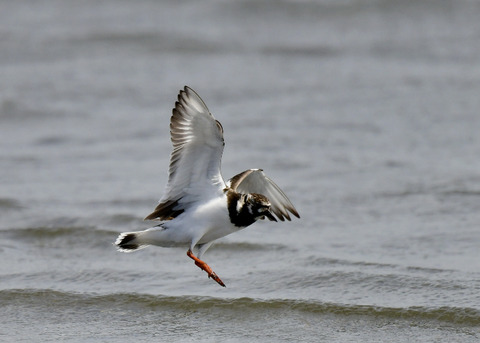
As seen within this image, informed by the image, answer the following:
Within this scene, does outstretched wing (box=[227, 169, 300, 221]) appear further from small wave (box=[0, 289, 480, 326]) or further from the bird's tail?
the bird's tail

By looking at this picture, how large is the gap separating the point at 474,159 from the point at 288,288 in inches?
166

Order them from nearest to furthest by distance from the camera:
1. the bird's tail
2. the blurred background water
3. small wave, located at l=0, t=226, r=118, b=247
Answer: the bird's tail
the blurred background water
small wave, located at l=0, t=226, r=118, b=247

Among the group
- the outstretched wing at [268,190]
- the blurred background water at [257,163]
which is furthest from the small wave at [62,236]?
the outstretched wing at [268,190]

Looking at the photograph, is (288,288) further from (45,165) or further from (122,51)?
(122,51)

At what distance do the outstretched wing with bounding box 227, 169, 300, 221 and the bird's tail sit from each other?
941 mm

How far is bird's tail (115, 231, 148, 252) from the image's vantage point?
262 inches

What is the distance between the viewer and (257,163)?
36.1 ft

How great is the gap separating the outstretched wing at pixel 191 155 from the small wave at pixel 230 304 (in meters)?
0.75

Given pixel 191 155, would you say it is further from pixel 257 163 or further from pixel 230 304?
pixel 257 163

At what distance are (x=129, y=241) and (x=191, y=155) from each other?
80 cm

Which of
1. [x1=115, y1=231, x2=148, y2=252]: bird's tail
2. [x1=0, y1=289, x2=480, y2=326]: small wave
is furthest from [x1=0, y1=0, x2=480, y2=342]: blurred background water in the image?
[x1=115, y1=231, x2=148, y2=252]: bird's tail

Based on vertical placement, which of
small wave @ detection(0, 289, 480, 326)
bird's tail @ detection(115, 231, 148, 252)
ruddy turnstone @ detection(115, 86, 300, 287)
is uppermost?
ruddy turnstone @ detection(115, 86, 300, 287)

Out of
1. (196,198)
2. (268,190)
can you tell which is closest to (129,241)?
(196,198)

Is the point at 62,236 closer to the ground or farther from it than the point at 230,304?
farther from it
